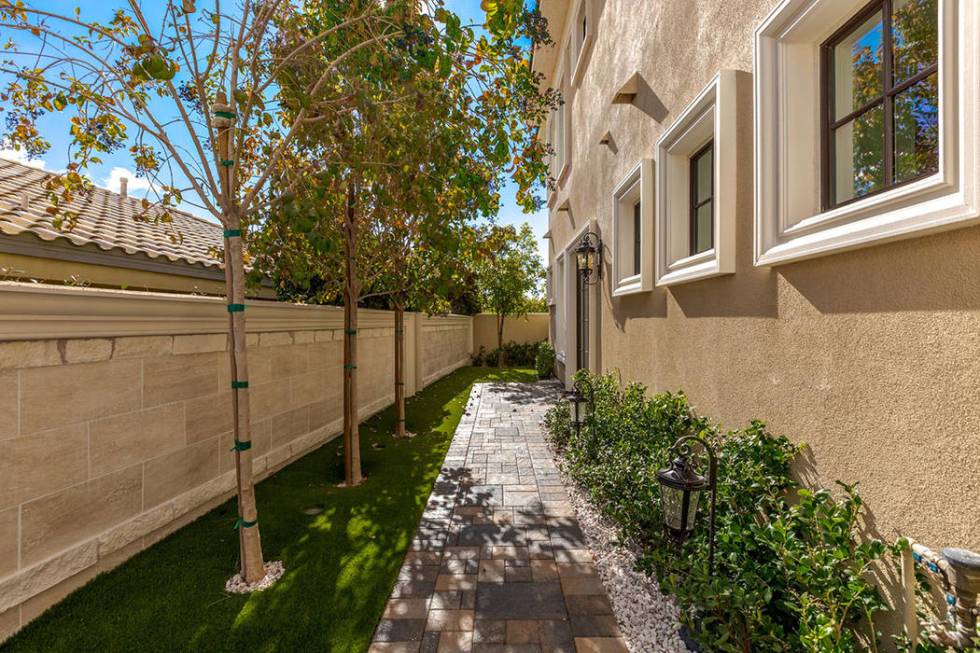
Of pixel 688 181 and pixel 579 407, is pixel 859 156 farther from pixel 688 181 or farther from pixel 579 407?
pixel 579 407

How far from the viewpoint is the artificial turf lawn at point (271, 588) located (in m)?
2.58

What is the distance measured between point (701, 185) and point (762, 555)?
3.16m

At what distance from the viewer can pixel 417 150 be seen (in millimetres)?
3768

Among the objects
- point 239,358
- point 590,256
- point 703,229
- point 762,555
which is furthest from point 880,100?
point 590,256

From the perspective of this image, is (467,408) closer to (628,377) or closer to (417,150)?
(628,377)

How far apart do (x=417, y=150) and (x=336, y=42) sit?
1.01 metres

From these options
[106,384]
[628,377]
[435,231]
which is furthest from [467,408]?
[106,384]

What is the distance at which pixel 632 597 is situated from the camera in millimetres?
2896

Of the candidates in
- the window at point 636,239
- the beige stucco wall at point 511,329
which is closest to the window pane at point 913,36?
the window at point 636,239

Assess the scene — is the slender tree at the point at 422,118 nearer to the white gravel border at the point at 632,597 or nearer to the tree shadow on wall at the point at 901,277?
the tree shadow on wall at the point at 901,277

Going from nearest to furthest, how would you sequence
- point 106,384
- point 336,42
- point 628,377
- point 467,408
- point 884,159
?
point 884,159, point 106,384, point 336,42, point 628,377, point 467,408

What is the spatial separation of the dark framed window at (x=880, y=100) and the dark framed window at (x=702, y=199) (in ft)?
4.54

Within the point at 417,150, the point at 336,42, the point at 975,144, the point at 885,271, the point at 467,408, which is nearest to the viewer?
the point at 975,144

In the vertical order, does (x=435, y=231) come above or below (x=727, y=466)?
above
